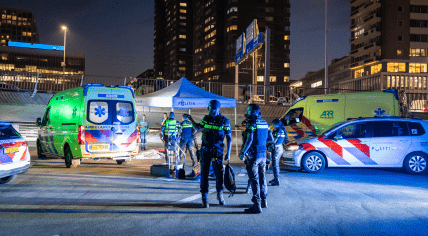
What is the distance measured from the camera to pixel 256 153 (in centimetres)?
539

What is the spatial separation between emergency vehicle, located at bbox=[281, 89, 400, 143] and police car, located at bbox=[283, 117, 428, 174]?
1.93 metres

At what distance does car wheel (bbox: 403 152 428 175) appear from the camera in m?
9.50

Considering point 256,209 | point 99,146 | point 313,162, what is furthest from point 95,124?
point 313,162

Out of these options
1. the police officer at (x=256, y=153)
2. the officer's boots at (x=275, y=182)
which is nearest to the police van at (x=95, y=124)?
the officer's boots at (x=275, y=182)

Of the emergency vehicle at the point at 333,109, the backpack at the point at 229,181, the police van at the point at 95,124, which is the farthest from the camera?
the emergency vehicle at the point at 333,109

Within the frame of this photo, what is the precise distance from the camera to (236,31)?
326ft

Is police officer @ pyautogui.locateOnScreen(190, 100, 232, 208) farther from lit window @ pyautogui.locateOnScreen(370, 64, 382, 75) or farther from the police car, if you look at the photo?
lit window @ pyautogui.locateOnScreen(370, 64, 382, 75)

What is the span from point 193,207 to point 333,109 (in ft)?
28.1

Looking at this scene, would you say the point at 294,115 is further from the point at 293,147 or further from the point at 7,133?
the point at 7,133

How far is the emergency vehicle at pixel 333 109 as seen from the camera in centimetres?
1186

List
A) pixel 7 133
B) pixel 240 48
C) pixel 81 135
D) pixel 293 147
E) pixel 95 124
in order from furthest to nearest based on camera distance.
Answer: pixel 240 48, pixel 293 147, pixel 95 124, pixel 81 135, pixel 7 133

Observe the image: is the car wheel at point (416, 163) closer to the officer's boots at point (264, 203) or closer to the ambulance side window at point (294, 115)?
the ambulance side window at point (294, 115)

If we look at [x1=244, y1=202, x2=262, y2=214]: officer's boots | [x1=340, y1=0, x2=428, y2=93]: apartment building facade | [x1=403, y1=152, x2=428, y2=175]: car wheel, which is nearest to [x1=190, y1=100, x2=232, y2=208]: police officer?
[x1=244, y1=202, x2=262, y2=214]: officer's boots

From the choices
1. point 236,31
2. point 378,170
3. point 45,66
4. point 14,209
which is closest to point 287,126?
point 378,170
